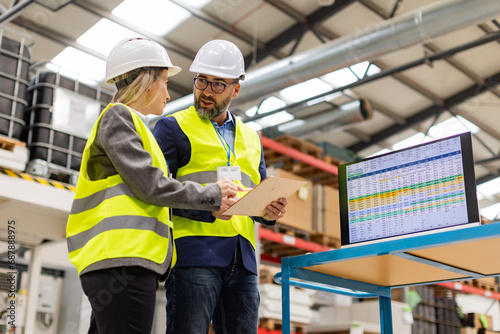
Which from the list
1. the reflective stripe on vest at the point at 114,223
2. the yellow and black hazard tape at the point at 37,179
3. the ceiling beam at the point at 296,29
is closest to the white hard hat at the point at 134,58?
the reflective stripe on vest at the point at 114,223

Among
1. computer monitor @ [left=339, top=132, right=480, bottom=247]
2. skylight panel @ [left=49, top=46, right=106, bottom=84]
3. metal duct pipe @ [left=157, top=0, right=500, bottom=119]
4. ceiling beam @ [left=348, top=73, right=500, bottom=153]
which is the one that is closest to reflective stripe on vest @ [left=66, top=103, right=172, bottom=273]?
computer monitor @ [left=339, top=132, right=480, bottom=247]

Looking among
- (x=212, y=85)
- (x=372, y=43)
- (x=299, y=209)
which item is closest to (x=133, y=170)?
(x=212, y=85)

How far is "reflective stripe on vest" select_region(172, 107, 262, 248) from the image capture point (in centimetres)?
241

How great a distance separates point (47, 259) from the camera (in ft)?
22.2

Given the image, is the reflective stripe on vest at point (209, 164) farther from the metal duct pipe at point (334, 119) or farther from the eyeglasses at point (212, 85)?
the metal duct pipe at point (334, 119)

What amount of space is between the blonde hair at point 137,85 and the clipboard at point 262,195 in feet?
1.91

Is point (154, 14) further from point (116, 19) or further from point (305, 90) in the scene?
point (305, 90)

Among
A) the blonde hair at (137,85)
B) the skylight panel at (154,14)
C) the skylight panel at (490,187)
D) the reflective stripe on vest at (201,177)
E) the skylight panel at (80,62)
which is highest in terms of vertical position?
the skylight panel at (154,14)

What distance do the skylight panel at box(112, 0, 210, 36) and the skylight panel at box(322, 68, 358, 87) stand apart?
10.9ft

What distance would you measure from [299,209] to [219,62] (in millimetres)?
4633

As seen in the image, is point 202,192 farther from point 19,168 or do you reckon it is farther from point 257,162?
point 19,168

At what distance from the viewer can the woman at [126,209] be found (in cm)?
188

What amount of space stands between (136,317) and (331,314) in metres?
6.29

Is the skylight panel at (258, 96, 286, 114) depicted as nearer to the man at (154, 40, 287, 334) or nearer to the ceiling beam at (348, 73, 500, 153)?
the ceiling beam at (348, 73, 500, 153)
